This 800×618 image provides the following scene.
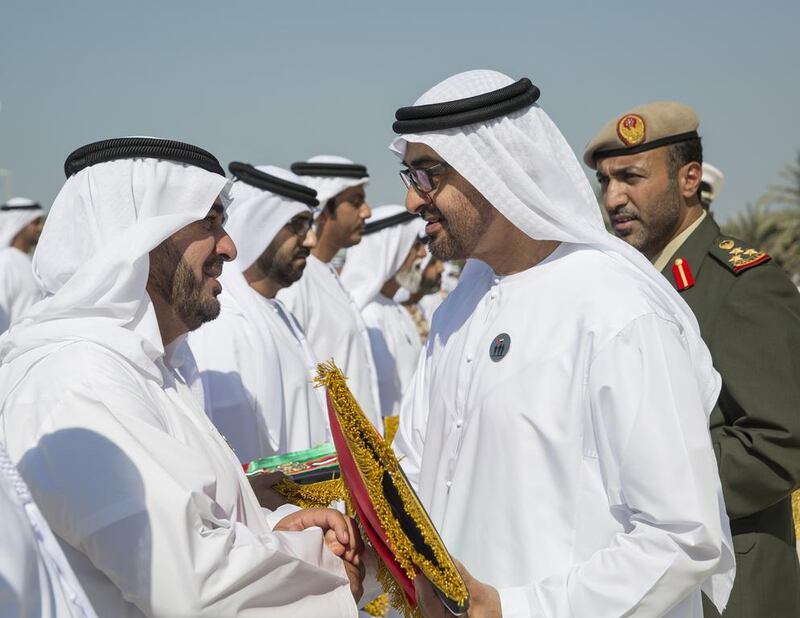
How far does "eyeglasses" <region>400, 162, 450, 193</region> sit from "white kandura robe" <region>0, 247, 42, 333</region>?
29.6ft

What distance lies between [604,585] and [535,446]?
44 cm

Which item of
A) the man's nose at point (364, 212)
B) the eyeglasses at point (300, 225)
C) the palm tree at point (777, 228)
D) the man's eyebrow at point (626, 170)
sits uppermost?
the man's eyebrow at point (626, 170)

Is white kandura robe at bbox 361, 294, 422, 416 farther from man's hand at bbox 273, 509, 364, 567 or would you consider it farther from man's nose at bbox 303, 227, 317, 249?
man's hand at bbox 273, 509, 364, 567

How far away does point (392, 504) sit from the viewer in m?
2.51

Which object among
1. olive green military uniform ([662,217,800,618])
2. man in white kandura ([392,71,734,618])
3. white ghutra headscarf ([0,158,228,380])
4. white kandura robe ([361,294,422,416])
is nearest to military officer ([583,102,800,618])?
olive green military uniform ([662,217,800,618])

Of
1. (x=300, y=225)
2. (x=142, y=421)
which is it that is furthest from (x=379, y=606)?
(x=300, y=225)

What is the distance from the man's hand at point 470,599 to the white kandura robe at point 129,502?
343mm

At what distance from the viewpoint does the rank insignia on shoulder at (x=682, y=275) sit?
161 inches

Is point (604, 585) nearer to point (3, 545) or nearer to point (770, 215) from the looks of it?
point (3, 545)

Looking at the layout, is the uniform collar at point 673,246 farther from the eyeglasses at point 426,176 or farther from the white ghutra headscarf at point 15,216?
the white ghutra headscarf at point 15,216

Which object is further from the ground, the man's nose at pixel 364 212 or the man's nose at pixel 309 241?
the man's nose at pixel 309 241

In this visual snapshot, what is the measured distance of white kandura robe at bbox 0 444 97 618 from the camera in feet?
5.40

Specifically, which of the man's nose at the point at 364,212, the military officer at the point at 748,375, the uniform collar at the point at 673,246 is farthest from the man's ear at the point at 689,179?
the man's nose at the point at 364,212

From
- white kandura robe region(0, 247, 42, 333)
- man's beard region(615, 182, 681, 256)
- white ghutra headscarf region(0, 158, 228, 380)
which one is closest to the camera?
white ghutra headscarf region(0, 158, 228, 380)
